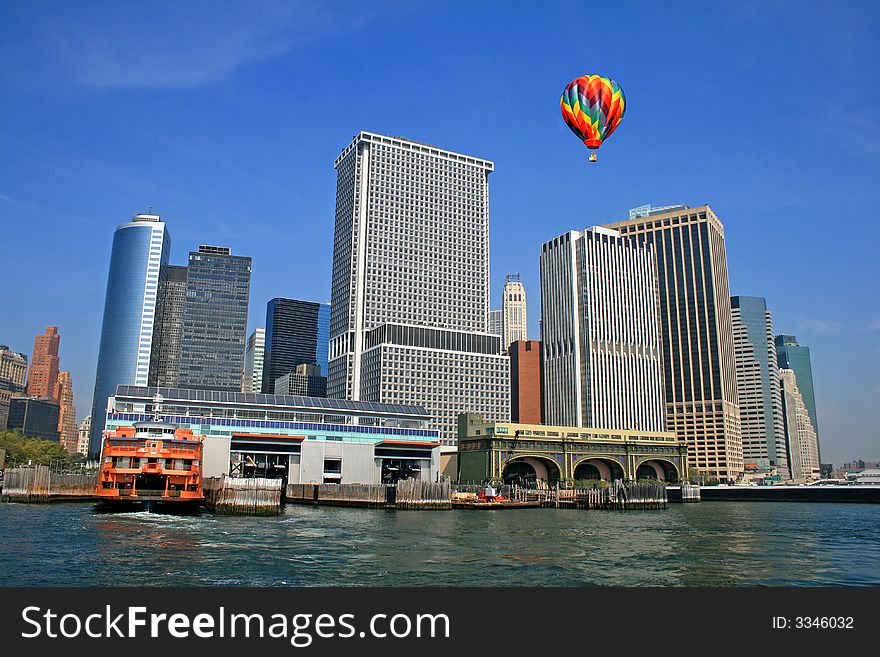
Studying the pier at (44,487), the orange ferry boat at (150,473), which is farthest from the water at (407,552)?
the pier at (44,487)

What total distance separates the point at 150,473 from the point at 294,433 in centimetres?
4445

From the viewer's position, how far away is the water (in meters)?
43.8

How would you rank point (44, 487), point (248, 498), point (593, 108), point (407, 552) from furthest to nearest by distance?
point (44, 487), point (248, 498), point (593, 108), point (407, 552)

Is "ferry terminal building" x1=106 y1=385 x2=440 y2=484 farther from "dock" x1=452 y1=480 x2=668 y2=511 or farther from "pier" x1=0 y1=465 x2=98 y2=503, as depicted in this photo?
"dock" x1=452 y1=480 x2=668 y2=511

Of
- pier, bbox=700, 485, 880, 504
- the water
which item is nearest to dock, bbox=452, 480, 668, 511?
the water

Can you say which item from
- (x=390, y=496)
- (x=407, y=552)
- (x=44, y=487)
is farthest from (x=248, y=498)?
(x=44, y=487)

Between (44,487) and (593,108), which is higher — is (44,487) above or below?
below

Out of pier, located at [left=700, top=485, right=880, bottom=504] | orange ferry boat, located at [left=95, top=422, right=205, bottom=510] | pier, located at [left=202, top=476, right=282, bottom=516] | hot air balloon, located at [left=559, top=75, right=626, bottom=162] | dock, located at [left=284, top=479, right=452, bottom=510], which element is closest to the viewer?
hot air balloon, located at [left=559, top=75, right=626, bottom=162]

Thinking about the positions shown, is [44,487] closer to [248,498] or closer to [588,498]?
[248,498]

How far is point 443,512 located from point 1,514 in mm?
61685

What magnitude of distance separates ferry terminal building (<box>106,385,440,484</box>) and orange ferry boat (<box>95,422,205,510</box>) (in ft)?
92.6

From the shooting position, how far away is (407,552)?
5678 cm

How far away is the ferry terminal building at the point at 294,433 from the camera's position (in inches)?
5369

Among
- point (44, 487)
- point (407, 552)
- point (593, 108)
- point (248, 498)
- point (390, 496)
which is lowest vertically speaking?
point (407, 552)
